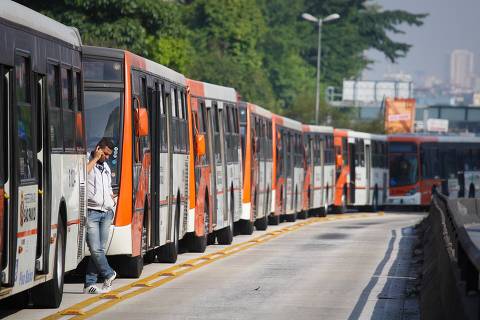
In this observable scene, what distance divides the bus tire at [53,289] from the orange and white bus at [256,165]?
63.3 feet

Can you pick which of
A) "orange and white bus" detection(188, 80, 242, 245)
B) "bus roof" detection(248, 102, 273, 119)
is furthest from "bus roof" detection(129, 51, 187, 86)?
"bus roof" detection(248, 102, 273, 119)

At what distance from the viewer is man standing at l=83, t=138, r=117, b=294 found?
18.2 m

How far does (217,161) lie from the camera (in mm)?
30547

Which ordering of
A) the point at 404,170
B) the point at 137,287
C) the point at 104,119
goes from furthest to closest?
the point at 404,170, the point at 104,119, the point at 137,287

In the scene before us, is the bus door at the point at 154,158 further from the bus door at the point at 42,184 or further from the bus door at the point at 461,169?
the bus door at the point at 461,169

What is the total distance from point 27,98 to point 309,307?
422 cm

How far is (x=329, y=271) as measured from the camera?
77.4 ft

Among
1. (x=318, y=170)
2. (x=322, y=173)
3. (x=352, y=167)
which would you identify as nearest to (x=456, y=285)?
(x=318, y=170)

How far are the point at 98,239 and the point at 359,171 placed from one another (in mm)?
46186

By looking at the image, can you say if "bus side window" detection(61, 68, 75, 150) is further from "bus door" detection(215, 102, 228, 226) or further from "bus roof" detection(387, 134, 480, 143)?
"bus roof" detection(387, 134, 480, 143)

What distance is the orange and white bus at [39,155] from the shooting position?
45.1 feet

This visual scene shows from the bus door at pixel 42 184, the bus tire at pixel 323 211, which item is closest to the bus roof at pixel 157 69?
the bus door at pixel 42 184

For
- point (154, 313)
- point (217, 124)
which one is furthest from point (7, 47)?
point (217, 124)

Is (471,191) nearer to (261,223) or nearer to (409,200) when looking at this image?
(409,200)
